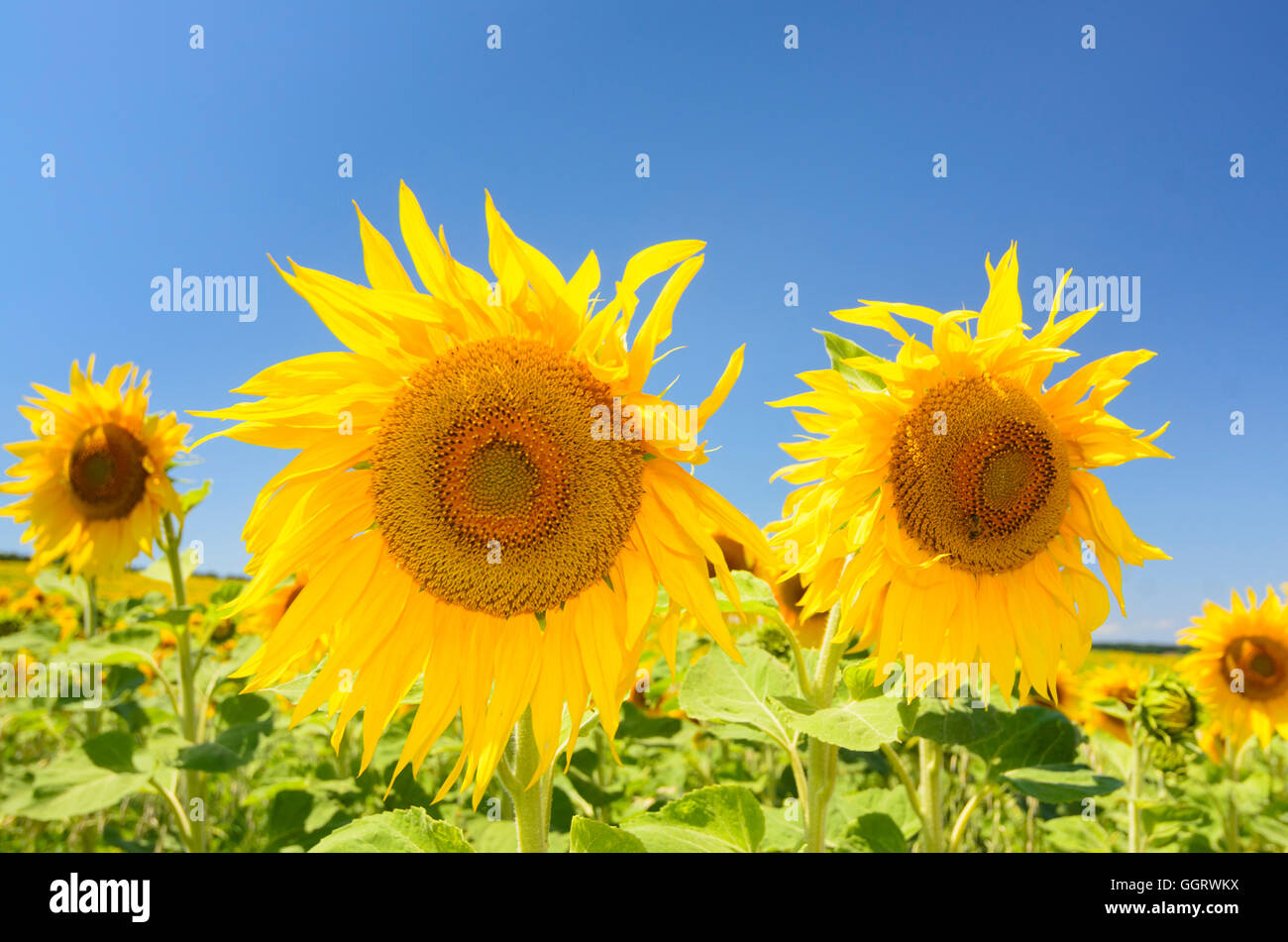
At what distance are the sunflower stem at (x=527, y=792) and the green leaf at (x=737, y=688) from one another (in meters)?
0.76

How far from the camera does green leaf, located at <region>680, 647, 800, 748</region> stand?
273 centimetres

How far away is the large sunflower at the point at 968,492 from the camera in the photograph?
2.62 meters

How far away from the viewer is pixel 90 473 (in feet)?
18.1

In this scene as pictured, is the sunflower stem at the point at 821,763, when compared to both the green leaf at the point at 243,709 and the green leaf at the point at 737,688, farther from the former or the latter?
the green leaf at the point at 243,709

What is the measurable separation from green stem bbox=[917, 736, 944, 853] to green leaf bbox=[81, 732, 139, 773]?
4459 mm

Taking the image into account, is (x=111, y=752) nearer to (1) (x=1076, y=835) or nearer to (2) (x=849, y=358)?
(2) (x=849, y=358)

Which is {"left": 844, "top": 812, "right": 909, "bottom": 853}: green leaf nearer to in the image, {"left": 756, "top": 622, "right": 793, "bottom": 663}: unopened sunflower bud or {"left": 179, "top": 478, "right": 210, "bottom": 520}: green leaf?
{"left": 756, "top": 622, "right": 793, "bottom": 663}: unopened sunflower bud

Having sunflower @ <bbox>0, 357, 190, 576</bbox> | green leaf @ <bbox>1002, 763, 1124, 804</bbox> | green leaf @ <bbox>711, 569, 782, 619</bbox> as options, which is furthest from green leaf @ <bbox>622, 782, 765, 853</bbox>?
sunflower @ <bbox>0, 357, 190, 576</bbox>

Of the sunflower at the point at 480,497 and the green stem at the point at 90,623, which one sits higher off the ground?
the sunflower at the point at 480,497

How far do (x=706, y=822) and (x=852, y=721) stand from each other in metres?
0.61

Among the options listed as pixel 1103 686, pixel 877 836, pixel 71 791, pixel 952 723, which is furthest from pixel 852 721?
pixel 1103 686

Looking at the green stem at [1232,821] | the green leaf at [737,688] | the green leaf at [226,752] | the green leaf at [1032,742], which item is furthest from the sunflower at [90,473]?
the green stem at [1232,821]

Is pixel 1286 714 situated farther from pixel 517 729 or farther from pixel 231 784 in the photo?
pixel 231 784

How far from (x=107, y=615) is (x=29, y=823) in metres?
1.88
